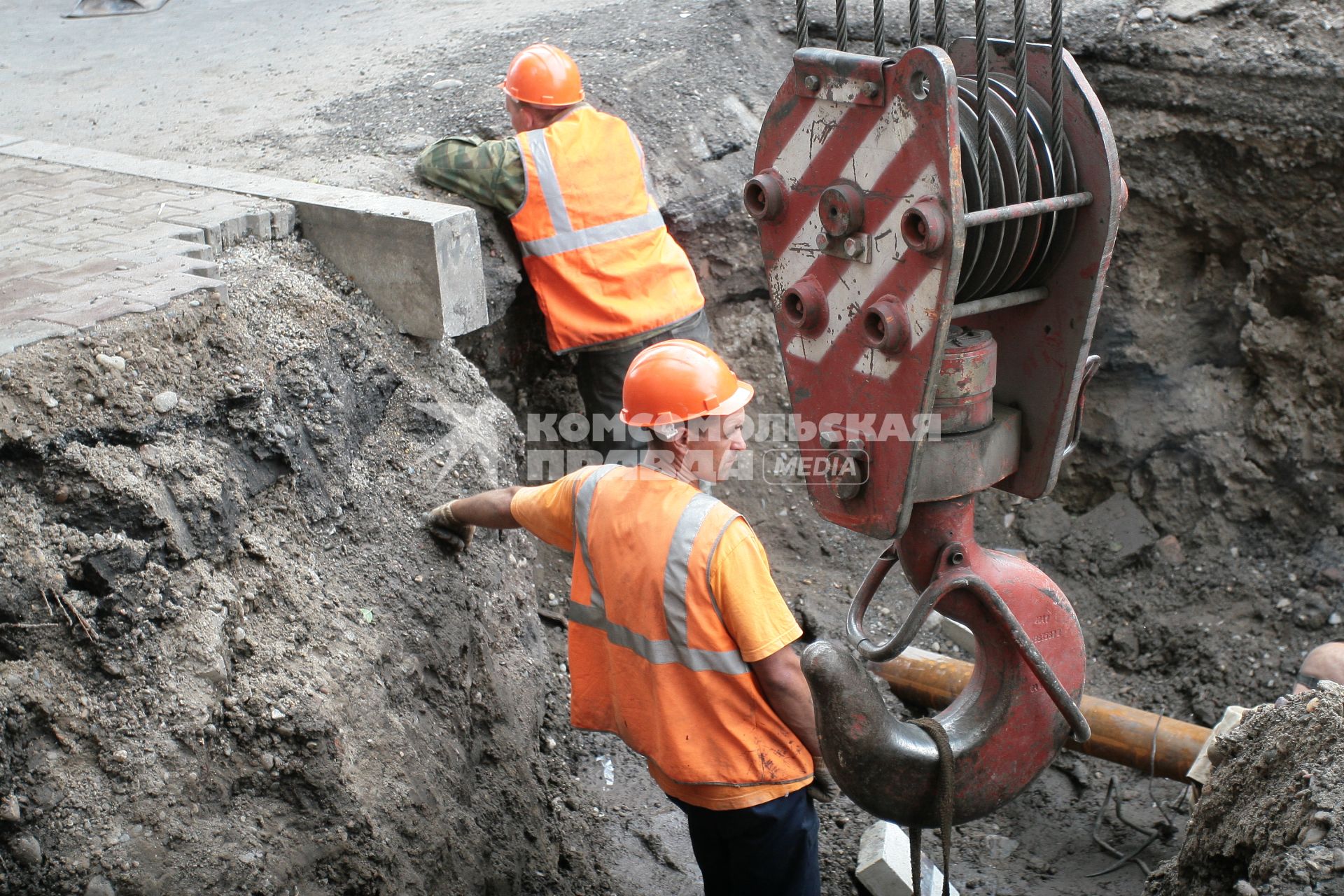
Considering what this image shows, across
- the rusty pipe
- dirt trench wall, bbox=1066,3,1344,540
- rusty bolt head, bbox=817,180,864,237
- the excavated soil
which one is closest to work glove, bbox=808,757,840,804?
the excavated soil

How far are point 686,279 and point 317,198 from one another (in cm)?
168

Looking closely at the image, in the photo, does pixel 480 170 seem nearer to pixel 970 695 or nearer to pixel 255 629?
pixel 255 629

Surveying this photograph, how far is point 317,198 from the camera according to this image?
399 centimetres

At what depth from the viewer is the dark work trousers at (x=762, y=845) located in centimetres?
289

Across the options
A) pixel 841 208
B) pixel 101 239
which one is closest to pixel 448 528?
pixel 101 239

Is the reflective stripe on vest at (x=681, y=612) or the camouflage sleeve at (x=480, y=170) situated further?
the camouflage sleeve at (x=480, y=170)

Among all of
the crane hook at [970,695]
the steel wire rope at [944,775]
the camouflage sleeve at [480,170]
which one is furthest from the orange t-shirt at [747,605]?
the camouflage sleeve at [480,170]

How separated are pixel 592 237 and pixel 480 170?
530mm

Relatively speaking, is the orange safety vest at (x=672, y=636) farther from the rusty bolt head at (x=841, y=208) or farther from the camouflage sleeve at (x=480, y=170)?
the camouflage sleeve at (x=480, y=170)

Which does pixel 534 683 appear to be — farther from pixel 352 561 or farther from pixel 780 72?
pixel 780 72

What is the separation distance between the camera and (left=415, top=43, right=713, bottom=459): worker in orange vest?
4.61 metres

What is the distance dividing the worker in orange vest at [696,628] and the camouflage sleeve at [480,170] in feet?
6.51

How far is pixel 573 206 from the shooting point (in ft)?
15.3

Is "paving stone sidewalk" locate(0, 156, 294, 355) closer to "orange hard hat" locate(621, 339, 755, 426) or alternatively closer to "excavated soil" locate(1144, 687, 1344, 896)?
"orange hard hat" locate(621, 339, 755, 426)
